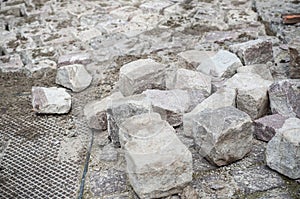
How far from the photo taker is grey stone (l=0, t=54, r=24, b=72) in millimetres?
6466

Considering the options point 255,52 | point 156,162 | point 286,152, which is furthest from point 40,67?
point 286,152

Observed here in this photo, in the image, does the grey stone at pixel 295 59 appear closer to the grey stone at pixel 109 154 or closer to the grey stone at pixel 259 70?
the grey stone at pixel 259 70

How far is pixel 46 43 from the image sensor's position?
7332 mm

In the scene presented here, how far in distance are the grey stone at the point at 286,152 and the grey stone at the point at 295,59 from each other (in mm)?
1443

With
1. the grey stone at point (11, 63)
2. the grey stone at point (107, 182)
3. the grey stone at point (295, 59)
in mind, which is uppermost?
the grey stone at point (295, 59)

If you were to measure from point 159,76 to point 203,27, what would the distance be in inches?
104

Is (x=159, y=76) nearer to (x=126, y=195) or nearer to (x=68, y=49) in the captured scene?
(x=126, y=195)

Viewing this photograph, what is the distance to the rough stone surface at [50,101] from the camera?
17.3 ft

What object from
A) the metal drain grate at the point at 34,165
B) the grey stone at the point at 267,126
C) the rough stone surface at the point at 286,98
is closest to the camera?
the metal drain grate at the point at 34,165

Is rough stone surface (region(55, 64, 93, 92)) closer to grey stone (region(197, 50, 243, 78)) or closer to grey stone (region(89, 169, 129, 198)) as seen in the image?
grey stone (region(197, 50, 243, 78))

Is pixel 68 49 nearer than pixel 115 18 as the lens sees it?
Yes

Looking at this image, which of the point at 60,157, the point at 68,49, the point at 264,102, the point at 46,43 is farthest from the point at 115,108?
the point at 46,43

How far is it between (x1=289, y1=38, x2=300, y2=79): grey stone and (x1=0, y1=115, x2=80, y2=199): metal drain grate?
113 inches

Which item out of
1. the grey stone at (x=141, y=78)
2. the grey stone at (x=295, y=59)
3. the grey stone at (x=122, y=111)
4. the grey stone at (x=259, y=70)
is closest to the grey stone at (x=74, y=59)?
the grey stone at (x=141, y=78)
